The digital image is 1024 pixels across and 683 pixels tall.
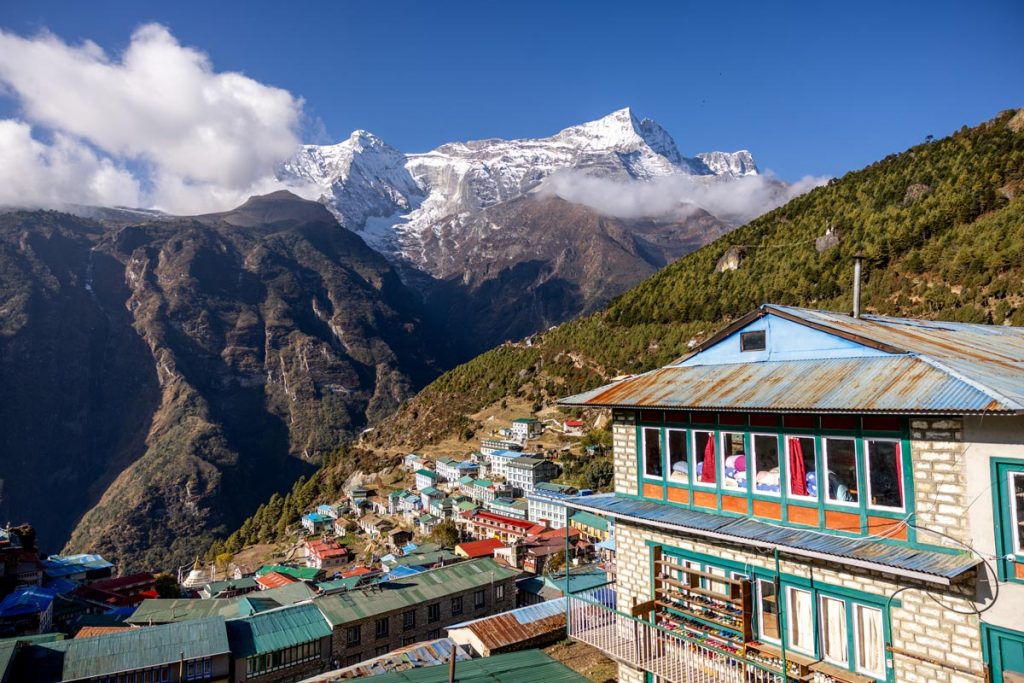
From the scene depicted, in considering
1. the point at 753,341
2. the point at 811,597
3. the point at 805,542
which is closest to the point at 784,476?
the point at 805,542

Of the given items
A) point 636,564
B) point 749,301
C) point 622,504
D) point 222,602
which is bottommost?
point 222,602

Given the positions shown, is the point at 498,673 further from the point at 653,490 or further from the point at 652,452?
the point at 652,452

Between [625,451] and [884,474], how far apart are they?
4801mm

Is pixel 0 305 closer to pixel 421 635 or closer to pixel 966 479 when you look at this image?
pixel 421 635

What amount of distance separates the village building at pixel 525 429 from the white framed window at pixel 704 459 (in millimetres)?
73155

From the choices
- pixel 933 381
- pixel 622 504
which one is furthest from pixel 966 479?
pixel 622 504

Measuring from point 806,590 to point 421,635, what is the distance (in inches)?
934

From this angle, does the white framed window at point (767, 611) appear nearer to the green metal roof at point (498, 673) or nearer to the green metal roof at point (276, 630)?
the green metal roof at point (498, 673)

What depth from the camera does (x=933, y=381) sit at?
26.1 feet

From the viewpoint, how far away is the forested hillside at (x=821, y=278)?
56500 mm

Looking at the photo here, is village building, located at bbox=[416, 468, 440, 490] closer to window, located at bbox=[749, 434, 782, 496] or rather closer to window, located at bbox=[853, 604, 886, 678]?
window, located at bbox=[749, 434, 782, 496]

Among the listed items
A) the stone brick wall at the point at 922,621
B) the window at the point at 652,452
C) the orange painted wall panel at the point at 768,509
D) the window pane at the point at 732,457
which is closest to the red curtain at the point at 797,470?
the orange painted wall panel at the point at 768,509

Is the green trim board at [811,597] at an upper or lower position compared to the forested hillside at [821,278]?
lower

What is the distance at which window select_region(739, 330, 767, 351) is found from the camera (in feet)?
36.8
